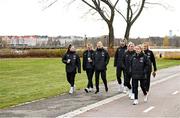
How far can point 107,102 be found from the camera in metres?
15.4

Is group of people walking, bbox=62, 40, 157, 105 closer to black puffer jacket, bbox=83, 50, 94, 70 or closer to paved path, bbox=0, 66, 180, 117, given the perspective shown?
black puffer jacket, bbox=83, 50, 94, 70

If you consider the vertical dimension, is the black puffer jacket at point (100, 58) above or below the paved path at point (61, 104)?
above

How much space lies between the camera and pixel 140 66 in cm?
1496

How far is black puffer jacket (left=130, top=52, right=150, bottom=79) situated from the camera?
49.1 ft

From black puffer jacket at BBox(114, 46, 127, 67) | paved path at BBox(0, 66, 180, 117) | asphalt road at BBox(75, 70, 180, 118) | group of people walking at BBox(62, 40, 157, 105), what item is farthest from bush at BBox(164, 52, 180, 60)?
asphalt road at BBox(75, 70, 180, 118)

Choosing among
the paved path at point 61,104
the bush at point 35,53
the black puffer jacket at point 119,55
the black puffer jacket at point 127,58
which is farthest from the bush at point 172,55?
the black puffer jacket at point 127,58

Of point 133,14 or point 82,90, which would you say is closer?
point 82,90

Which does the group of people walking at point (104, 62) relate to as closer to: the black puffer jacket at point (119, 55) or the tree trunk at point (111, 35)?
the black puffer jacket at point (119, 55)

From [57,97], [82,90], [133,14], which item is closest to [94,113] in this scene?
[57,97]

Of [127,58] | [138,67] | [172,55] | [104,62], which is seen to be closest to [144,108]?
[138,67]

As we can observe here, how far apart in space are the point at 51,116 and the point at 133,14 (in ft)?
164

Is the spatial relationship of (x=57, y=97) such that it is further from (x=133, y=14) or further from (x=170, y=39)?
(x=170, y=39)

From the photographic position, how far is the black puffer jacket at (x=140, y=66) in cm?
1496

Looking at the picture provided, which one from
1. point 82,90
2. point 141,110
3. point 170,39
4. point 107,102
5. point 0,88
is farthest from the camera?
point 170,39
